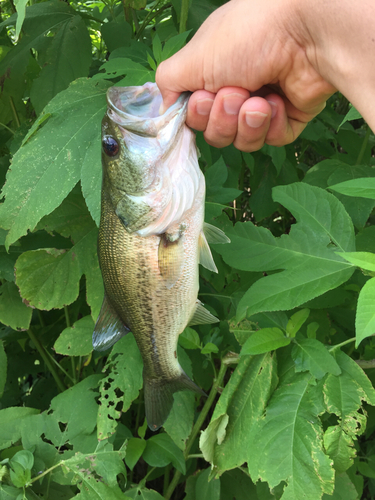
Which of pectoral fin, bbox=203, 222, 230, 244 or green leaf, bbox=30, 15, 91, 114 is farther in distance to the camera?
green leaf, bbox=30, 15, 91, 114

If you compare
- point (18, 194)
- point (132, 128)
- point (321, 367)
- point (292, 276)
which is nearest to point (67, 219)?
point (18, 194)

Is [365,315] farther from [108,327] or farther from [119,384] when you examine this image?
[119,384]

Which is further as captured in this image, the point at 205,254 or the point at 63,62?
the point at 63,62

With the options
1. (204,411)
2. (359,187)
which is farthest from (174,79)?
(204,411)

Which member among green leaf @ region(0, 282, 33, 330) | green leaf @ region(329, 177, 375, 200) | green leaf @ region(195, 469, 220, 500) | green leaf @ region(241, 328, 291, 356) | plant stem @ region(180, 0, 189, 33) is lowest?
green leaf @ region(195, 469, 220, 500)

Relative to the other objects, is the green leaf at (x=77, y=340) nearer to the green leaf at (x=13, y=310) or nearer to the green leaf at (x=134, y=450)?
the green leaf at (x=13, y=310)

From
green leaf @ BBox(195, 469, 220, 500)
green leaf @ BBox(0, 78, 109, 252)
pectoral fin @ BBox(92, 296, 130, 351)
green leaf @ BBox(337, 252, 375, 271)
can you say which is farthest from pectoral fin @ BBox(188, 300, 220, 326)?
green leaf @ BBox(195, 469, 220, 500)

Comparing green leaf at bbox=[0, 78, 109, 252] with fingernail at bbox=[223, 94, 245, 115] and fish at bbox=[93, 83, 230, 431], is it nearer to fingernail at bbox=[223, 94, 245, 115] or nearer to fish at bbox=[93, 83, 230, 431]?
fish at bbox=[93, 83, 230, 431]
